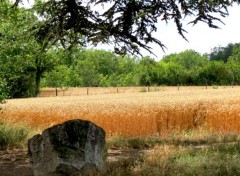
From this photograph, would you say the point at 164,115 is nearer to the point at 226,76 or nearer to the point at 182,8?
the point at 182,8

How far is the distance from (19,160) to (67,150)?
8.78ft

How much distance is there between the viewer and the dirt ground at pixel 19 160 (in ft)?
25.2

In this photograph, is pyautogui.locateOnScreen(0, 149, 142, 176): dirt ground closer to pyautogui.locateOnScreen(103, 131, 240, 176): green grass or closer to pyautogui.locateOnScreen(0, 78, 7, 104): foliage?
pyautogui.locateOnScreen(103, 131, 240, 176): green grass

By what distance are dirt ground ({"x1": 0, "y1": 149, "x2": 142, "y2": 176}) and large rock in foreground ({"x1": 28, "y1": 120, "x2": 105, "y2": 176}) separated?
80cm

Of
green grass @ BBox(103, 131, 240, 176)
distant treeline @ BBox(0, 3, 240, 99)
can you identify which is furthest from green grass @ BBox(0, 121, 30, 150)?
green grass @ BBox(103, 131, 240, 176)

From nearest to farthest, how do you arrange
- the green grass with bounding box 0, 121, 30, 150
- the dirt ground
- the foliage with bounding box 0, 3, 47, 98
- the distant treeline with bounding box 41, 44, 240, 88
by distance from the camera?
the dirt ground < the foliage with bounding box 0, 3, 47, 98 < the green grass with bounding box 0, 121, 30, 150 < the distant treeline with bounding box 41, 44, 240, 88

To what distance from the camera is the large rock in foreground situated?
6.56m

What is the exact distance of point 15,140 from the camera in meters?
11.2

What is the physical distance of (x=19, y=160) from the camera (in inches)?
351

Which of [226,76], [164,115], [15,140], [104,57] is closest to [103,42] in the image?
[15,140]

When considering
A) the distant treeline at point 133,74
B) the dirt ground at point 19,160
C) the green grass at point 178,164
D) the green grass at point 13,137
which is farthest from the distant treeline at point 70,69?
the dirt ground at point 19,160

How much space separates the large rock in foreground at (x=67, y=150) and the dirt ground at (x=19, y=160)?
0.80 metres

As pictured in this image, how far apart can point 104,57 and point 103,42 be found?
88145mm

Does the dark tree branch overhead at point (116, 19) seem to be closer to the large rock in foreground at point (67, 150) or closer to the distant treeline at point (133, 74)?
the large rock in foreground at point (67, 150)
